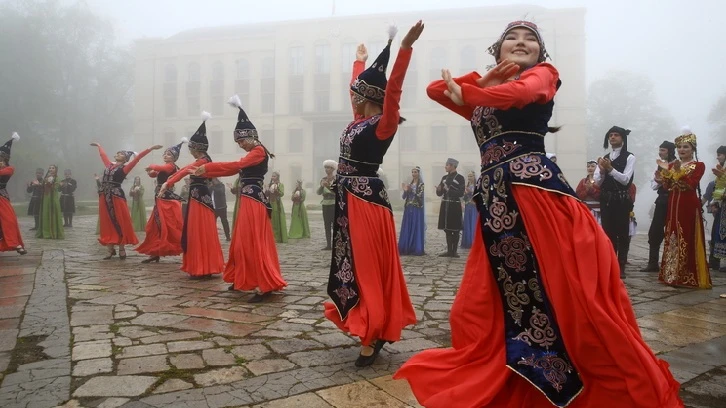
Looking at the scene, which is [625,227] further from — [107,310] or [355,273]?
[107,310]

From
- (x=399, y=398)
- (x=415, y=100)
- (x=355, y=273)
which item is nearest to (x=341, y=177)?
(x=355, y=273)

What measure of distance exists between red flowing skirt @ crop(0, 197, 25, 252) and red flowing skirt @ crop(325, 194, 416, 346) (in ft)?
26.9

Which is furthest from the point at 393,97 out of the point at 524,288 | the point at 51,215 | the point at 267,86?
the point at 267,86

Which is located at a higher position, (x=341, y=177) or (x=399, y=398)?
(x=341, y=177)

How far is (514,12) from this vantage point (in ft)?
125

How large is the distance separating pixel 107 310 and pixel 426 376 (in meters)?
3.73

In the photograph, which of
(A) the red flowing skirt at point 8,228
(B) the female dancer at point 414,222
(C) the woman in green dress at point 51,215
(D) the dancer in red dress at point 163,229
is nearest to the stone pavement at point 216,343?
(D) the dancer in red dress at point 163,229

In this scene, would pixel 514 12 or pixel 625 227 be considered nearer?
pixel 625 227

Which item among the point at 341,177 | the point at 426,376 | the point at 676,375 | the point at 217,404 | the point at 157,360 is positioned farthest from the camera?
the point at 341,177

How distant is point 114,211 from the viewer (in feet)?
30.3

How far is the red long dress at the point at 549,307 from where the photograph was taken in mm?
1944

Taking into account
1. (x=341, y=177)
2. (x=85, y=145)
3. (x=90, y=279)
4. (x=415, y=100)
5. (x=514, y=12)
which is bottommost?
(x=90, y=279)

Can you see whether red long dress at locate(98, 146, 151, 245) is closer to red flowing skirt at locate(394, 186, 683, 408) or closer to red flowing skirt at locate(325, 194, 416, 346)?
red flowing skirt at locate(325, 194, 416, 346)

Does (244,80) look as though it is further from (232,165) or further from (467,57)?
(232,165)
